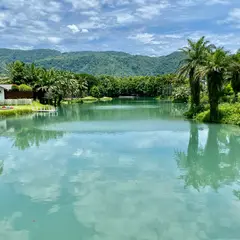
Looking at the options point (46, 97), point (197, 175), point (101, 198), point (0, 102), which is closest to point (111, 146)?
point (197, 175)

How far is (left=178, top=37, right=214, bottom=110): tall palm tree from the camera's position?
3862 cm

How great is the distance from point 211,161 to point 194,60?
24325 millimetres

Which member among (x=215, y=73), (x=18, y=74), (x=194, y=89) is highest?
(x=18, y=74)

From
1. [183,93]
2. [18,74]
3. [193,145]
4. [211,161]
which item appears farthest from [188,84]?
[211,161]

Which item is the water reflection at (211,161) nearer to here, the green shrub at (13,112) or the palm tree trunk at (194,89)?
the palm tree trunk at (194,89)

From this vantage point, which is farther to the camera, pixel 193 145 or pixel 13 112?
pixel 13 112

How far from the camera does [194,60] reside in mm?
38875

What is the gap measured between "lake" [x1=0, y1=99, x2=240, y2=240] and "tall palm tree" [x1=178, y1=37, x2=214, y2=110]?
57.8ft

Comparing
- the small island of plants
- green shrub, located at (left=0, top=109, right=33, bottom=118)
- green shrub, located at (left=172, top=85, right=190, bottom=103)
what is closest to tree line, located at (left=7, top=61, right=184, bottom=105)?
the small island of plants

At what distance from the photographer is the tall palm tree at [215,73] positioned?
31.9m

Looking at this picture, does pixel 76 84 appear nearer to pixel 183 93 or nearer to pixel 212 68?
pixel 183 93

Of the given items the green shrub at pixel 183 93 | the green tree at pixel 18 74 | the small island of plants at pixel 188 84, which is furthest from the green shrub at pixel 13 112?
the green shrub at pixel 183 93

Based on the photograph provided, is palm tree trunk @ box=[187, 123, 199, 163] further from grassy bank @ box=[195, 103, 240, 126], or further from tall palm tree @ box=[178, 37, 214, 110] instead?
tall palm tree @ box=[178, 37, 214, 110]

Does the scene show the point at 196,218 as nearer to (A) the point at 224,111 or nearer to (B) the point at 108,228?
(B) the point at 108,228
